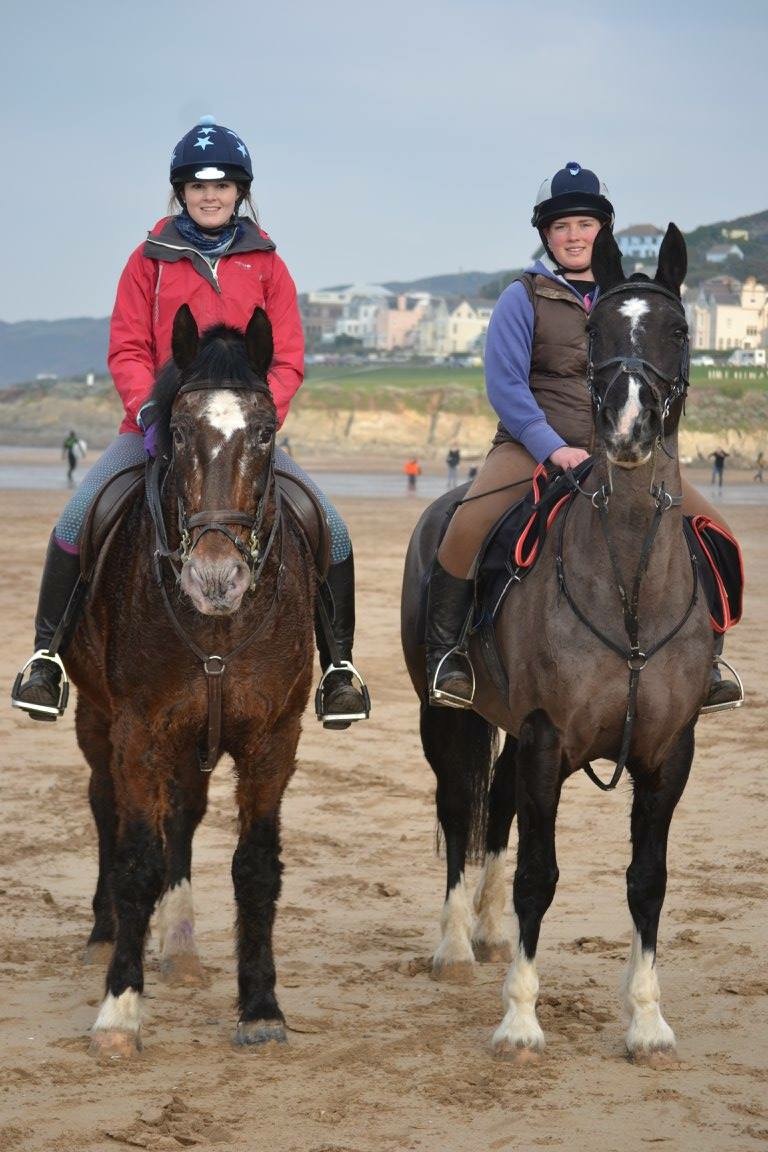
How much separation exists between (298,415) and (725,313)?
8001cm

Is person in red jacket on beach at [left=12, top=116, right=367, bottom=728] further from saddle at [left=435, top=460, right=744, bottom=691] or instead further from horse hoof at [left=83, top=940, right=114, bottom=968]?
horse hoof at [left=83, top=940, right=114, bottom=968]

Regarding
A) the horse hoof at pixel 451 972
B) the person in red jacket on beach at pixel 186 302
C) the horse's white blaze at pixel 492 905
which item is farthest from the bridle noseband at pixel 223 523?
the horse's white blaze at pixel 492 905

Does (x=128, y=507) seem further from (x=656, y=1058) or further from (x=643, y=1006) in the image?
(x=656, y=1058)

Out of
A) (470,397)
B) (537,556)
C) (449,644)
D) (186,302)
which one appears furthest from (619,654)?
(470,397)

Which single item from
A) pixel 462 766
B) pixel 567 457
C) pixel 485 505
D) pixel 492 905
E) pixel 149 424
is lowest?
pixel 492 905

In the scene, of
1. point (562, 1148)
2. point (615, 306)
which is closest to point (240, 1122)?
point (562, 1148)

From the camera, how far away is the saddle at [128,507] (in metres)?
6.51

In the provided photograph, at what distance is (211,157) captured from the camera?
21.6 feet

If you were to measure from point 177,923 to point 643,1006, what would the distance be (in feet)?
7.52

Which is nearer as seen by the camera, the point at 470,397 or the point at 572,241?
the point at 572,241

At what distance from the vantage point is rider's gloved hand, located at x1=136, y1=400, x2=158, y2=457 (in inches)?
236

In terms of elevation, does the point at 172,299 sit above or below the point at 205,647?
above

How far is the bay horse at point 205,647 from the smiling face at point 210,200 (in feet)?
3.10

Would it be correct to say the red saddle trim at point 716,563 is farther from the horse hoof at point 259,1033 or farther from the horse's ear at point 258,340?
the horse hoof at point 259,1033
